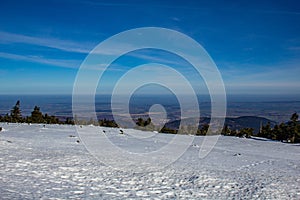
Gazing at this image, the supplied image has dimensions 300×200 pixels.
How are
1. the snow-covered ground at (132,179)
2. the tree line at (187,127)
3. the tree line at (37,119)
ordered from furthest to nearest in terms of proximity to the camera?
the tree line at (37,119) < the tree line at (187,127) < the snow-covered ground at (132,179)

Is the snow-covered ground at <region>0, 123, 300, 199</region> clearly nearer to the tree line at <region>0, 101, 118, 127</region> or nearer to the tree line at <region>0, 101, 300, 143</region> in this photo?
the tree line at <region>0, 101, 300, 143</region>

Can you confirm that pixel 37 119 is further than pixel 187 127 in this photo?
No

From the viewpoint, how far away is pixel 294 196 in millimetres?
9125

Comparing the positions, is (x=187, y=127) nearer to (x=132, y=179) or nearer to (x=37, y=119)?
(x=37, y=119)

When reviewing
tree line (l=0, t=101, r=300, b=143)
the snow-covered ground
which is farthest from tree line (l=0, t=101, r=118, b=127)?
the snow-covered ground

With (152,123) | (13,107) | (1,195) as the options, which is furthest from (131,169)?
(13,107)

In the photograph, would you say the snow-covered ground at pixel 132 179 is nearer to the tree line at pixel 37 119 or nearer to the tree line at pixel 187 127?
the tree line at pixel 187 127

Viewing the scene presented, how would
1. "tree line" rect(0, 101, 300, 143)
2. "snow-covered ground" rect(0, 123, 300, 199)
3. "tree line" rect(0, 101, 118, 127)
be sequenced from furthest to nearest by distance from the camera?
"tree line" rect(0, 101, 118, 127) → "tree line" rect(0, 101, 300, 143) → "snow-covered ground" rect(0, 123, 300, 199)

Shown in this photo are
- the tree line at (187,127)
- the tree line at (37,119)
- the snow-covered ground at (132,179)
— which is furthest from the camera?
the tree line at (37,119)

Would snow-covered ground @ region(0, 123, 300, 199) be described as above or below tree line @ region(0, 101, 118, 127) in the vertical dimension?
below

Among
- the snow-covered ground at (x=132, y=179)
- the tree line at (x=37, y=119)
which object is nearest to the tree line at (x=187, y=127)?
the tree line at (x=37, y=119)

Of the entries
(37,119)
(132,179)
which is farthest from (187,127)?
(132,179)

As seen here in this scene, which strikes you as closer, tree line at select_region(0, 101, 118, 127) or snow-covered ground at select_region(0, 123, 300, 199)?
snow-covered ground at select_region(0, 123, 300, 199)

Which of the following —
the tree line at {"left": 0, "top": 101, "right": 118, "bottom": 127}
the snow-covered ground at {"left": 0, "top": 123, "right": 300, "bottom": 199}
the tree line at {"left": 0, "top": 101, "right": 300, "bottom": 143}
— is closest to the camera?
the snow-covered ground at {"left": 0, "top": 123, "right": 300, "bottom": 199}
